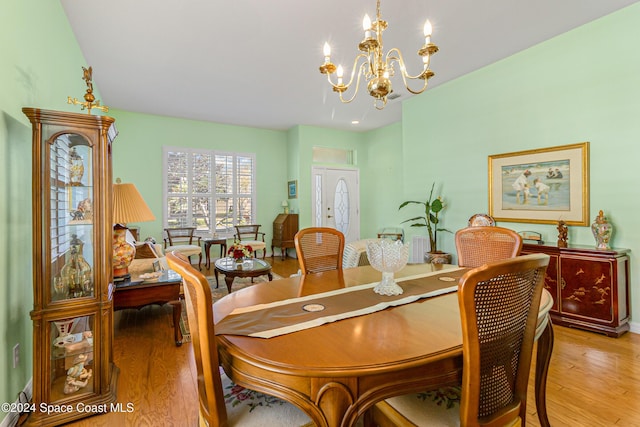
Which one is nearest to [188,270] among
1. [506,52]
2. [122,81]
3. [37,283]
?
[37,283]

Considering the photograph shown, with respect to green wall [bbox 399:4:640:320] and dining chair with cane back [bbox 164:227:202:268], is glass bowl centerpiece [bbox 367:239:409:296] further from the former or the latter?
dining chair with cane back [bbox 164:227:202:268]

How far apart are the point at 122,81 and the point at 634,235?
6.19 m

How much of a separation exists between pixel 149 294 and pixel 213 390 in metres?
1.97

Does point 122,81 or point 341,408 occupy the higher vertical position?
point 122,81

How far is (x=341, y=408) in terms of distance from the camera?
0.88 m

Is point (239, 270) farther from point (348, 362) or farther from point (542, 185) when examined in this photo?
point (542, 185)

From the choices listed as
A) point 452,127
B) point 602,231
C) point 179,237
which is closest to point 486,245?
point 602,231

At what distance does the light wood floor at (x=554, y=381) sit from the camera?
170 centimetres

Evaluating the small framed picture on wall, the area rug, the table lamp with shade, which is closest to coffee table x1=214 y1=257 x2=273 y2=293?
the area rug

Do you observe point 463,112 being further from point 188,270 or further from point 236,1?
point 188,270

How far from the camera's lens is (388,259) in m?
1.56

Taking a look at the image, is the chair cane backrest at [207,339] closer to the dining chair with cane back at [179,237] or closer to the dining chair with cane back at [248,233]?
the dining chair with cane back at [179,237]

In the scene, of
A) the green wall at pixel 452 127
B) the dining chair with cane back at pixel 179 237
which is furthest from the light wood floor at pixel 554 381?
the dining chair with cane back at pixel 179 237

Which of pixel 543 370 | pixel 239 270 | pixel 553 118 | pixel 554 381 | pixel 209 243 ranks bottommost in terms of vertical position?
pixel 554 381
